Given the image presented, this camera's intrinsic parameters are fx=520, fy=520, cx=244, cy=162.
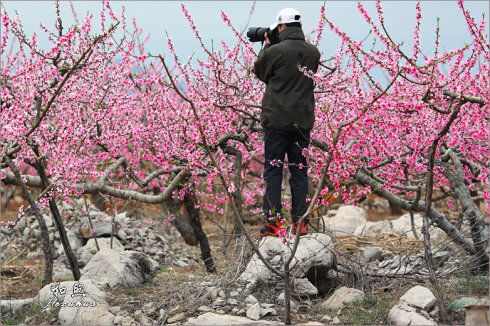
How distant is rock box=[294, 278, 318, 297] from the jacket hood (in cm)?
268

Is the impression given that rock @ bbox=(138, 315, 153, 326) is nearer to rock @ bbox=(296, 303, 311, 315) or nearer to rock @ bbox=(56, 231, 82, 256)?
rock @ bbox=(296, 303, 311, 315)

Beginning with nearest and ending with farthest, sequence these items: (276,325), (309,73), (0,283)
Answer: (276,325)
(309,73)
(0,283)

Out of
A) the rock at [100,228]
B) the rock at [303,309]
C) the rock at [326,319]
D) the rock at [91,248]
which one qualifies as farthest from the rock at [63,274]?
the rock at [326,319]

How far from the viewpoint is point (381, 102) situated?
16.4ft

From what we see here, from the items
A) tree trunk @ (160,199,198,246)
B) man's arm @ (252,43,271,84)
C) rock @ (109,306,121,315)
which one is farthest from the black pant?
tree trunk @ (160,199,198,246)

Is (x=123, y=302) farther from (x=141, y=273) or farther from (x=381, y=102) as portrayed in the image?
(x=381, y=102)

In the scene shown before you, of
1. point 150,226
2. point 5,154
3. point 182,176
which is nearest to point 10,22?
point 5,154

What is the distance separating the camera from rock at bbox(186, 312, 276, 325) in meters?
4.18

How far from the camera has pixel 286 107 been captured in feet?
18.4

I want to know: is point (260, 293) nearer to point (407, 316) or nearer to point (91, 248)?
point (407, 316)

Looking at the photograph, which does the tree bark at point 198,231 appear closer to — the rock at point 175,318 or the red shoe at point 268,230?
the red shoe at point 268,230

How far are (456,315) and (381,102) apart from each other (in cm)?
201

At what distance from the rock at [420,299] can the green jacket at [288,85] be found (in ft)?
6.86

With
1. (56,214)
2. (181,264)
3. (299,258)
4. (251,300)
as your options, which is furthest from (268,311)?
(181,264)
